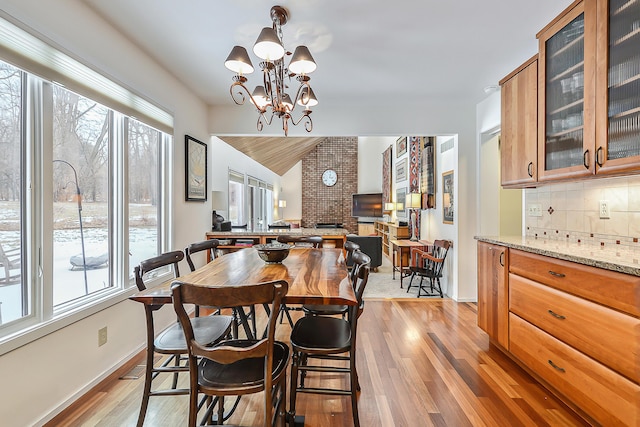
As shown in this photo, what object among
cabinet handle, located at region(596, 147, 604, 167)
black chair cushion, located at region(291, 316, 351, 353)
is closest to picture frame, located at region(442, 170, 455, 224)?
cabinet handle, located at region(596, 147, 604, 167)

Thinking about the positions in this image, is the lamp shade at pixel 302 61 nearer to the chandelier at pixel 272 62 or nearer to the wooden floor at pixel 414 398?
the chandelier at pixel 272 62

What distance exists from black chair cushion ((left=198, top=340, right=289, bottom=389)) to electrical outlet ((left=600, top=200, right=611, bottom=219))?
2279 millimetres

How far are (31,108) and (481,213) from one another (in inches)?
169

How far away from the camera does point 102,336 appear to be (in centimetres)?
216

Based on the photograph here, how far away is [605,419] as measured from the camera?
1509 mm

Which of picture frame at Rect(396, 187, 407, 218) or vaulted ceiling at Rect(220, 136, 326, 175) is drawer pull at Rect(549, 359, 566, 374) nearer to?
vaulted ceiling at Rect(220, 136, 326, 175)

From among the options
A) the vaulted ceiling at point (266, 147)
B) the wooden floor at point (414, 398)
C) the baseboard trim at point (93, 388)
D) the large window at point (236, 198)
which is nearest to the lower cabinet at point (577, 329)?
the wooden floor at point (414, 398)

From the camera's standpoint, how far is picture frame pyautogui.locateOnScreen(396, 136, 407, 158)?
7038mm

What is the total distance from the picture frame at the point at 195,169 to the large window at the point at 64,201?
570 mm

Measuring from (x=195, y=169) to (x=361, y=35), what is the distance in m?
2.32

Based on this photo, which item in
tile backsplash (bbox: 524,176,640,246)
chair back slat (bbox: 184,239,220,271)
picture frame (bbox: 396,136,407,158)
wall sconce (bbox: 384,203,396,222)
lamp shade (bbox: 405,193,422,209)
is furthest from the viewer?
wall sconce (bbox: 384,203,396,222)

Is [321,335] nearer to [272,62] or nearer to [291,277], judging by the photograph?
[291,277]

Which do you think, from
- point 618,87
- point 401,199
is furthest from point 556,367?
point 401,199

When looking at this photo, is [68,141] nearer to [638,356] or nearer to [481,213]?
[638,356]
